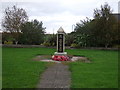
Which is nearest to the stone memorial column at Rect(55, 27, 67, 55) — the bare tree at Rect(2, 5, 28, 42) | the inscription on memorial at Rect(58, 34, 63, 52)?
the inscription on memorial at Rect(58, 34, 63, 52)

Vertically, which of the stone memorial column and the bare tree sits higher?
the bare tree

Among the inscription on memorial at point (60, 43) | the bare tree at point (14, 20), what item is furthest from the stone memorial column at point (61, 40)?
the bare tree at point (14, 20)

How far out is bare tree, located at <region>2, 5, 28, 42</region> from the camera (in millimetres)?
25906

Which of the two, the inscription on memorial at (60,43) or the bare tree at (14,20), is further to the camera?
the bare tree at (14,20)

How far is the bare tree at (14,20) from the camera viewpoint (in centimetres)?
2591

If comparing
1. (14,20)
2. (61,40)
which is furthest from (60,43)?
(14,20)

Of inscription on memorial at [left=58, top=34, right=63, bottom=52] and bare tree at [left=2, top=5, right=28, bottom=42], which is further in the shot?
bare tree at [left=2, top=5, right=28, bottom=42]

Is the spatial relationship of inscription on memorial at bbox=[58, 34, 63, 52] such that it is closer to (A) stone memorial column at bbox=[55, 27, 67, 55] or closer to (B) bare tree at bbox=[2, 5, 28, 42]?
(A) stone memorial column at bbox=[55, 27, 67, 55]

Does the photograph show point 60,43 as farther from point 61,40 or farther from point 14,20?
point 14,20

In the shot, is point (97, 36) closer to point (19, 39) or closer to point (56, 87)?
point (19, 39)

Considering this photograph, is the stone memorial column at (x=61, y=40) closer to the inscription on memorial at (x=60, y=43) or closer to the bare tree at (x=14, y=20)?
the inscription on memorial at (x=60, y=43)

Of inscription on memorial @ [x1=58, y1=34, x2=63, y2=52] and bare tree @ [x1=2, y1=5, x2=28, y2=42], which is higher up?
bare tree @ [x1=2, y1=5, x2=28, y2=42]

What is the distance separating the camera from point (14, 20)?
1038 inches

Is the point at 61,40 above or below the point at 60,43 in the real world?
above
